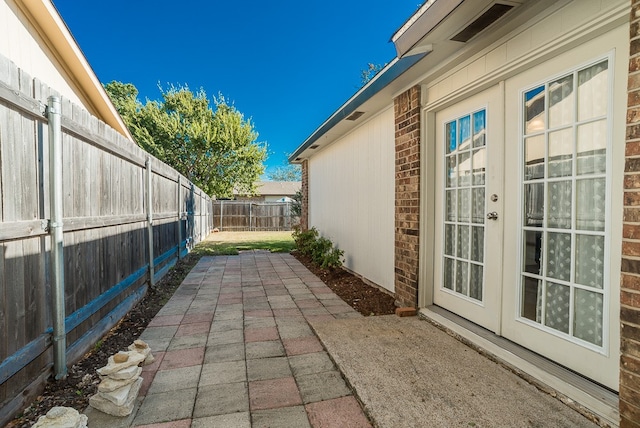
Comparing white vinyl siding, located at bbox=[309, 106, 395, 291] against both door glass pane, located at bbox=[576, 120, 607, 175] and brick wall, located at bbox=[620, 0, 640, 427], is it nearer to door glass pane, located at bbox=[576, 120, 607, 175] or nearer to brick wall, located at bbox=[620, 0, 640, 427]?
door glass pane, located at bbox=[576, 120, 607, 175]

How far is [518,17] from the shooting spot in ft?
7.49

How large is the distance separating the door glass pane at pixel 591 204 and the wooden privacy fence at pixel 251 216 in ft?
53.5

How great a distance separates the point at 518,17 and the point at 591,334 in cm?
214

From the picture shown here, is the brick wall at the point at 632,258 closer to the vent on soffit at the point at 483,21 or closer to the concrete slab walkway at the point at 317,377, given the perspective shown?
the concrete slab walkway at the point at 317,377

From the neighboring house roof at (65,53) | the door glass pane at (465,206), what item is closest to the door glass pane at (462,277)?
the door glass pane at (465,206)

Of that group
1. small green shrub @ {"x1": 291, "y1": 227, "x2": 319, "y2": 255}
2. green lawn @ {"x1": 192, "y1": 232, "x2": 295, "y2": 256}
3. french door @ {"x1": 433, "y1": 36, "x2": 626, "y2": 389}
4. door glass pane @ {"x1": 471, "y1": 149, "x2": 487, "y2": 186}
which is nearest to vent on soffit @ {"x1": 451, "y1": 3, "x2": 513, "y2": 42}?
french door @ {"x1": 433, "y1": 36, "x2": 626, "y2": 389}

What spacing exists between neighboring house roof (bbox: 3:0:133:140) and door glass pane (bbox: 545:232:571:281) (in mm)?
5943

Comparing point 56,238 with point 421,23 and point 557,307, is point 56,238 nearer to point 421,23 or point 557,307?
point 421,23

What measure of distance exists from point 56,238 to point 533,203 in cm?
333

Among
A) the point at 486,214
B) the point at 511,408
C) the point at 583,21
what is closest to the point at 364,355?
the point at 511,408

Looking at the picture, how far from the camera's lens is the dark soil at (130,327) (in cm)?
196

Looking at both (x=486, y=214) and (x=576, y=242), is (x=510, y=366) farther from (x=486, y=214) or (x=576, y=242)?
(x=486, y=214)

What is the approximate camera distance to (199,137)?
18359 millimetres

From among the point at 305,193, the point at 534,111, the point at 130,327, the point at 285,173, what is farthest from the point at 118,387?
the point at 285,173
